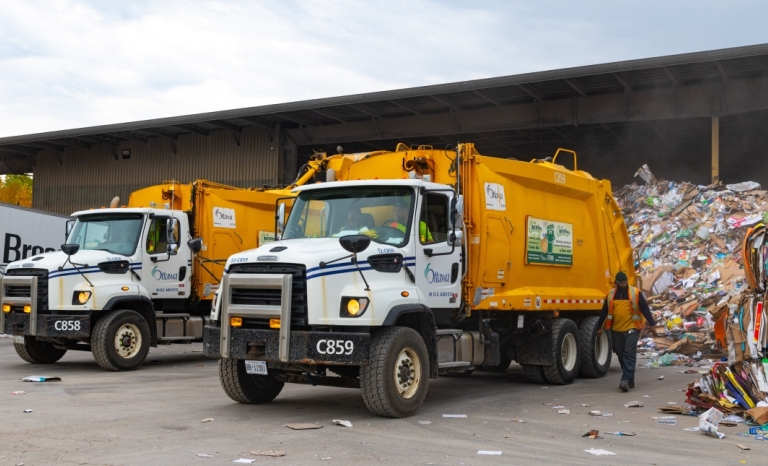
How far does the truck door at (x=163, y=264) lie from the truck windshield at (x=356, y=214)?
16.8 ft

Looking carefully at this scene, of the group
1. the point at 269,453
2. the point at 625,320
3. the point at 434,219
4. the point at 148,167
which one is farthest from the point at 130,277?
the point at 148,167

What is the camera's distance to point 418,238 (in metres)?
9.47

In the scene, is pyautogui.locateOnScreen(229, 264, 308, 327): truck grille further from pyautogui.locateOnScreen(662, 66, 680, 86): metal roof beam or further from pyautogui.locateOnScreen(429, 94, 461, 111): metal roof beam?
pyautogui.locateOnScreen(429, 94, 461, 111): metal roof beam

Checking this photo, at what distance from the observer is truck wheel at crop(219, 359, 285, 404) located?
9.56 metres

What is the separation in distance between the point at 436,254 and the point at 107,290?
623 centimetres

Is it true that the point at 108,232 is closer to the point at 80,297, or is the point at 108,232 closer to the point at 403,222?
the point at 80,297

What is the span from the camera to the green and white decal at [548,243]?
38.6 ft

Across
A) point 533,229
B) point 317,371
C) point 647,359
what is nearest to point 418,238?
point 317,371

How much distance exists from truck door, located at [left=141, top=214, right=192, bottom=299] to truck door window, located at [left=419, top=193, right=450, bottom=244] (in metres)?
6.30

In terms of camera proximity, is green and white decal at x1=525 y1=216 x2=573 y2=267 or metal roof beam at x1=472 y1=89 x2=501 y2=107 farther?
metal roof beam at x1=472 y1=89 x2=501 y2=107

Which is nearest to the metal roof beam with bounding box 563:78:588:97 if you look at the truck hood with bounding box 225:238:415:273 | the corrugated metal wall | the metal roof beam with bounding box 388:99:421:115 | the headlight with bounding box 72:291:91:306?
the metal roof beam with bounding box 388:99:421:115

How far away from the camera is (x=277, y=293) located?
8.70 metres

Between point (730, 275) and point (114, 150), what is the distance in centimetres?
2214

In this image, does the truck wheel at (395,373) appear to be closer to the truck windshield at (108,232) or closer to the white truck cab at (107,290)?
the white truck cab at (107,290)
